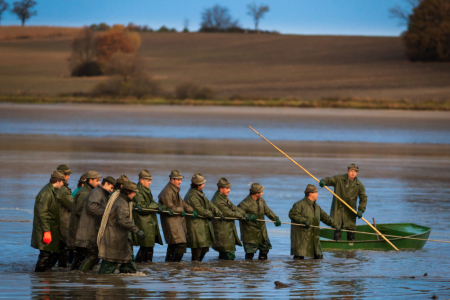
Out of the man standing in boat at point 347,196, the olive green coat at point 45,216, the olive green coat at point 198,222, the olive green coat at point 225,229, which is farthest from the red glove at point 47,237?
the man standing in boat at point 347,196

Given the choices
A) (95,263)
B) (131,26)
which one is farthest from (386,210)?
(131,26)

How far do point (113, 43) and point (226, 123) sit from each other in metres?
38.1

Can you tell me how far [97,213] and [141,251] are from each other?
1.61 meters

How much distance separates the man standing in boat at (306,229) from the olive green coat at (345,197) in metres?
1.41

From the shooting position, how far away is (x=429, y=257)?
11797mm

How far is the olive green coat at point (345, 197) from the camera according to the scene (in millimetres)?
12867

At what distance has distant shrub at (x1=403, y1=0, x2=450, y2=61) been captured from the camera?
71.2 m

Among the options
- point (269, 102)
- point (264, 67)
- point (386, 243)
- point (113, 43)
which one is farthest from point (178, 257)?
point (113, 43)

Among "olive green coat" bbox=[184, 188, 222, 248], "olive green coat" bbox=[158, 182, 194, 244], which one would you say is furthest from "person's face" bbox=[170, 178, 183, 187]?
"olive green coat" bbox=[184, 188, 222, 248]

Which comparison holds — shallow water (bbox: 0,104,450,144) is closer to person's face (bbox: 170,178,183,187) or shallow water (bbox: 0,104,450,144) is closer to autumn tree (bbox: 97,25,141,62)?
person's face (bbox: 170,178,183,187)

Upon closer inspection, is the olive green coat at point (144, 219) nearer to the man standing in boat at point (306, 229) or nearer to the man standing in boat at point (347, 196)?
the man standing in boat at point (306, 229)

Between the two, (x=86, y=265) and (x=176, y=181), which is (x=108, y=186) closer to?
(x=86, y=265)

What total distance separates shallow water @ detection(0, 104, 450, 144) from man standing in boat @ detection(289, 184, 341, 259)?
2190 cm

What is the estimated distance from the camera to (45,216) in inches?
395
